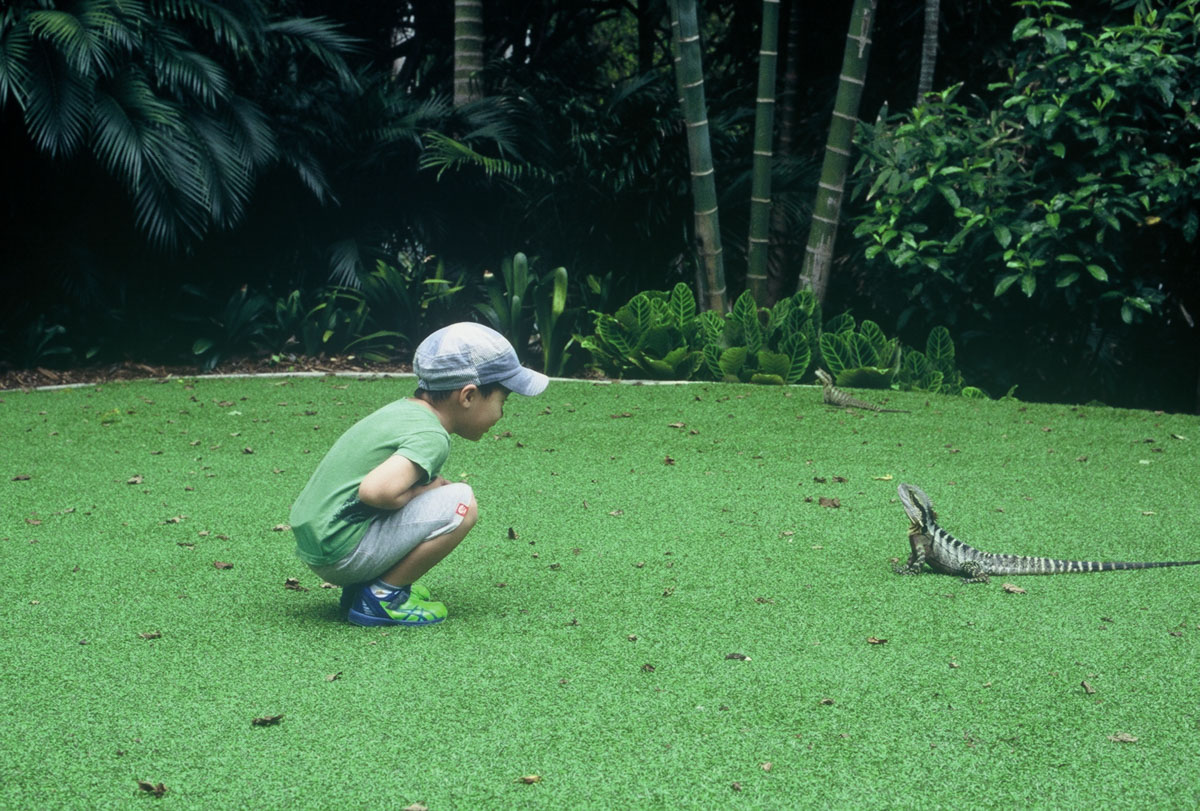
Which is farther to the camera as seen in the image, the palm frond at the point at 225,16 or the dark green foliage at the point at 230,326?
the dark green foliage at the point at 230,326

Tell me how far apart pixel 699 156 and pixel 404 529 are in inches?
264

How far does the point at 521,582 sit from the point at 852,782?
1787 mm

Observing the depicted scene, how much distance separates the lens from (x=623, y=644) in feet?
11.3

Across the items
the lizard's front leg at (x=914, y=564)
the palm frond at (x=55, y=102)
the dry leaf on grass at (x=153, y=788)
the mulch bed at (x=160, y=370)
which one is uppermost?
the palm frond at (x=55, y=102)

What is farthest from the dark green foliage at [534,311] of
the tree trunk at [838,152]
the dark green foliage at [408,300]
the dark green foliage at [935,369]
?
the dark green foliage at [935,369]

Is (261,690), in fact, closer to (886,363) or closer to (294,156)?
(886,363)

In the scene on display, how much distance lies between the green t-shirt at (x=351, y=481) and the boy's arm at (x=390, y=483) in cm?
7

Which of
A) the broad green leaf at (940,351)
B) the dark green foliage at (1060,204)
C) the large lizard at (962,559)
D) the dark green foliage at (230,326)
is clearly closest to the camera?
the large lizard at (962,559)

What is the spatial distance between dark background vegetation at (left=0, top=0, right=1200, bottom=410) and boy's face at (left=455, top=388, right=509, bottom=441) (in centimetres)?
640

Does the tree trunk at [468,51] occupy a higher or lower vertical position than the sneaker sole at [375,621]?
higher

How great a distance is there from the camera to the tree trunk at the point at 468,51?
11.3 metres

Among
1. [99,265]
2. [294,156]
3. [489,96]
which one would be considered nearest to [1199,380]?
[489,96]

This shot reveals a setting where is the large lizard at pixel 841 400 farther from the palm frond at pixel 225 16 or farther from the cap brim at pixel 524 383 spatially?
the palm frond at pixel 225 16

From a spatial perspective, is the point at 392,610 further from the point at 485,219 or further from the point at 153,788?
the point at 485,219
